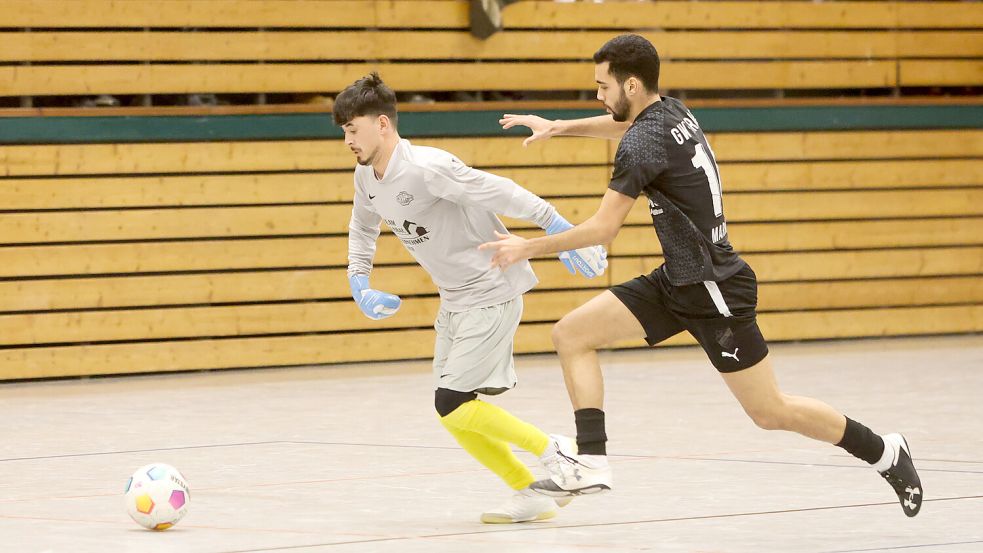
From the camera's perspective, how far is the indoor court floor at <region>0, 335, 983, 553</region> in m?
5.16

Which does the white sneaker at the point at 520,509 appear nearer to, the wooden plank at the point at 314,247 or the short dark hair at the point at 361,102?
the short dark hair at the point at 361,102

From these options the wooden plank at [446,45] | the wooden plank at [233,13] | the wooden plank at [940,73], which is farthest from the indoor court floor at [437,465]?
the wooden plank at [940,73]

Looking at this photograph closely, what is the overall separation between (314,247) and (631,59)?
6992 millimetres

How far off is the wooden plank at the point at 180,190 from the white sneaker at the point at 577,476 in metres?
7.05

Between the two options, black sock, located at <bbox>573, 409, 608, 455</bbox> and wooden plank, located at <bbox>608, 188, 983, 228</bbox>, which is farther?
wooden plank, located at <bbox>608, 188, 983, 228</bbox>

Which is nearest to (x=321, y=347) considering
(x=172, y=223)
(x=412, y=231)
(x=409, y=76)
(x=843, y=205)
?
Result: (x=172, y=223)

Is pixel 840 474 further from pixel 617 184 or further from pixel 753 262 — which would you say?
pixel 753 262

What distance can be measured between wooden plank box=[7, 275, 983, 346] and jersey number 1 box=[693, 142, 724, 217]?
22.9 ft

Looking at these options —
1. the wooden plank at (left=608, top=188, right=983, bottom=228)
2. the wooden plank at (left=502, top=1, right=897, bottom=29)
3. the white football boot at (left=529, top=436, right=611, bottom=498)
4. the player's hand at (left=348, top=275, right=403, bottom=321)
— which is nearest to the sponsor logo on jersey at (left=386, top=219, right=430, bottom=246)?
the player's hand at (left=348, top=275, right=403, bottom=321)

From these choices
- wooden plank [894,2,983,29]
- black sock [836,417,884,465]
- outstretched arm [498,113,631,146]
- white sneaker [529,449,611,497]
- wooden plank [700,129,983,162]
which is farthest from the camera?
wooden plank [894,2,983,29]

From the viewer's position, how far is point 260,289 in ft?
38.6

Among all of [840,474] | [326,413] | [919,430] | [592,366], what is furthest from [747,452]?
[326,413]

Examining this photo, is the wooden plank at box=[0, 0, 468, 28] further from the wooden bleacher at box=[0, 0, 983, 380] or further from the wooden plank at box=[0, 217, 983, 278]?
the wooden plank at box=[0, 217, 983, 278]

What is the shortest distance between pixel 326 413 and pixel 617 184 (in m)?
4.40
